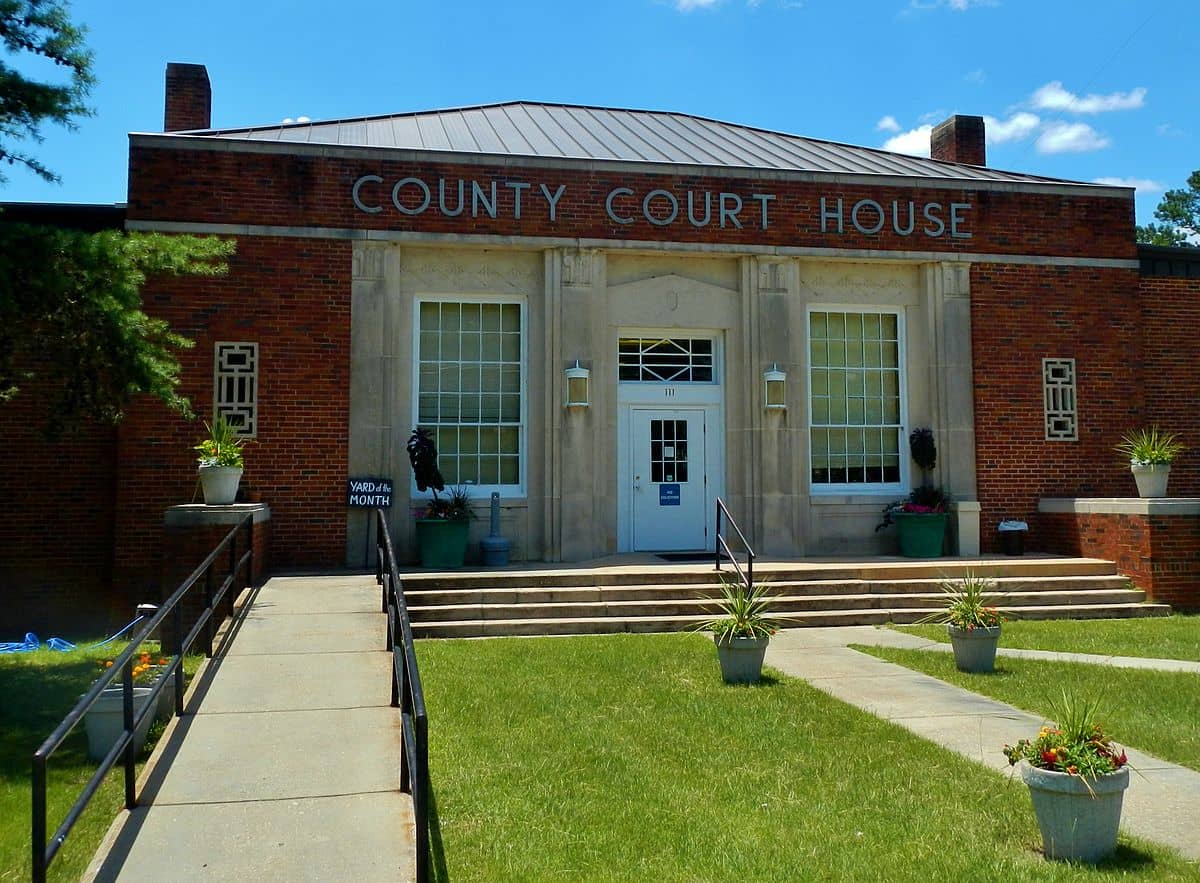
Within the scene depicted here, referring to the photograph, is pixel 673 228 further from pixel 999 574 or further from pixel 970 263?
pixel 999 574

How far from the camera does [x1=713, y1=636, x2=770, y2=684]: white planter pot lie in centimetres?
773

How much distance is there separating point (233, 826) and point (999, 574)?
1029 cm

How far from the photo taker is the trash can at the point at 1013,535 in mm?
14039

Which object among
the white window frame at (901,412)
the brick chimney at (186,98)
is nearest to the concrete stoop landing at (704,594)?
the white window frame at (901,412)

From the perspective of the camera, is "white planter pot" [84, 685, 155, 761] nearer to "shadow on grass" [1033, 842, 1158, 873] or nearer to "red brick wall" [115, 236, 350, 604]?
"shadow on grass" [1033, 842, 1158, 873]

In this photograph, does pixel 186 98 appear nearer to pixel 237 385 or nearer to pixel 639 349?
pixel 237 385

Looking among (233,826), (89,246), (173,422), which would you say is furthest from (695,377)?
(233,826)

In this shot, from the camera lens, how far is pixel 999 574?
12.5 metres

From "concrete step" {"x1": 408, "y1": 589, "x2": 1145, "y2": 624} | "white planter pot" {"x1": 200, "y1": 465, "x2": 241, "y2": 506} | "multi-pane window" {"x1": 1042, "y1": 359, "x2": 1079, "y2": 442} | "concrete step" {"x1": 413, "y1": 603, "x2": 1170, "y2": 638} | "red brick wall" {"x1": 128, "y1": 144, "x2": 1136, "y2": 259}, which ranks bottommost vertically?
"concrete step" {"x1": 413, "y1": 603, "x2": 1170, "y2": 638}

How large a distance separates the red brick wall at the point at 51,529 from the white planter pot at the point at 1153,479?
12871 mm

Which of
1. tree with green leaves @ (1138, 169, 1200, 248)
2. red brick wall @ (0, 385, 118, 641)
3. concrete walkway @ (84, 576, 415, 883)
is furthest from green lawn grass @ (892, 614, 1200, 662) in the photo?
tree with green leaves @ (1138, 169, 1200, 248)

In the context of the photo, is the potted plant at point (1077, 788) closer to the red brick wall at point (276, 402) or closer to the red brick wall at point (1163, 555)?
the red brick wall at point (1163, 555)

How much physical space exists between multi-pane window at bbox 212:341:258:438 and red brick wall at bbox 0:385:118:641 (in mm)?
1461

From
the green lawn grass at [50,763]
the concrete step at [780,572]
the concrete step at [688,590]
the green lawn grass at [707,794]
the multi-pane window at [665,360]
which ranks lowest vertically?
the green lawn grass at [50,763]
